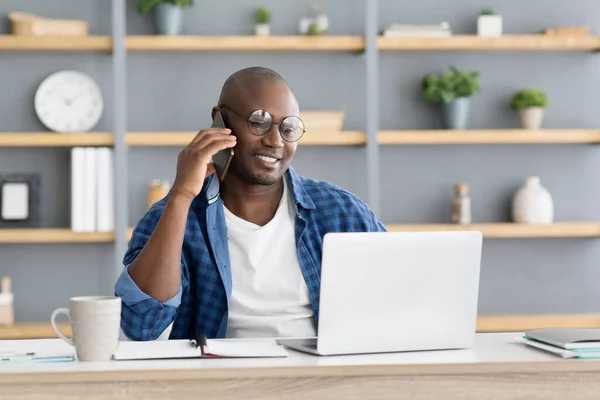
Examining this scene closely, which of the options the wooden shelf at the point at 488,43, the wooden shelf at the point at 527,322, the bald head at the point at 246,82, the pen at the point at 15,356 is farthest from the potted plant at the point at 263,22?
the pen at the point at 15,356

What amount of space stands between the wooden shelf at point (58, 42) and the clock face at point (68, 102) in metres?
0.17

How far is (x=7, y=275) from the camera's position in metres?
3.89

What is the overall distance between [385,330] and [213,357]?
1.00ft

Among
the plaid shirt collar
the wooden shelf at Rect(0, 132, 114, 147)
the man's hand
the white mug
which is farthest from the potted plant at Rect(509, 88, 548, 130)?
the white mug

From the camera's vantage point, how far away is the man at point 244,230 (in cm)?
190

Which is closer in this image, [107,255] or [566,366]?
[566,366]

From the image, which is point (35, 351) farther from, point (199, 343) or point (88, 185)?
point (88, 185)

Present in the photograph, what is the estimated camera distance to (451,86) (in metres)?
3.91

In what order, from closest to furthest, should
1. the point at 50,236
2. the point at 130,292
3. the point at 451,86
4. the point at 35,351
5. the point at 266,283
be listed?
the point at 35,351, the point at 130,292, the point at 266,283, the point at 50,236, the point at 451,86

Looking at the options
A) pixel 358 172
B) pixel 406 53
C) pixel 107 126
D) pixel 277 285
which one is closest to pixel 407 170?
pixel 358 172

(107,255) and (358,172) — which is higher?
(358,172)

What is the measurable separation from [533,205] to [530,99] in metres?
0.48

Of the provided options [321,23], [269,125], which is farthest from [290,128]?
[321,23]

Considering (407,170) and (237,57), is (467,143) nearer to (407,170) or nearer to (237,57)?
(407,170)
